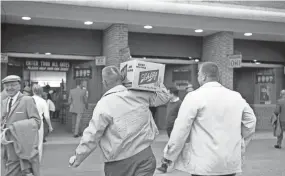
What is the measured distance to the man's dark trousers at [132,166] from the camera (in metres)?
3.83

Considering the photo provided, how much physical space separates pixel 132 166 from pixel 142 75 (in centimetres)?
95

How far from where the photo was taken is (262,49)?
18500 millimetres

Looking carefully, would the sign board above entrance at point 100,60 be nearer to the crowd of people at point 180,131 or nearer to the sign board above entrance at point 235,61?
the sign board above entrance at point 235,61

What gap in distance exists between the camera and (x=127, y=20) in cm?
1430

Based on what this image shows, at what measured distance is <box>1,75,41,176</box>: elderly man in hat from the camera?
5043 millimetres

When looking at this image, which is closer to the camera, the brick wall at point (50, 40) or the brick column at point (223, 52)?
the brick wall at point (50, 40)

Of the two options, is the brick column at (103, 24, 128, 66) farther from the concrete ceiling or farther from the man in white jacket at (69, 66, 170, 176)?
the man in white jacket at (69, 66, 170, 176)

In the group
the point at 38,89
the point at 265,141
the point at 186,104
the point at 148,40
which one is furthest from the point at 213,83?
the point at 148,40

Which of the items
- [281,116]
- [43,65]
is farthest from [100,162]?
[43,65]

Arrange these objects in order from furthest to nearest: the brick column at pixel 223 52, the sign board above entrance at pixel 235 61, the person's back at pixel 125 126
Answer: the brick column at pixel 223 52, the sign board above entrance at pixel 235 61, the person's back at pixel 125 126

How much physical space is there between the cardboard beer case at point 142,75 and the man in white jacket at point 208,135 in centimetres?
53

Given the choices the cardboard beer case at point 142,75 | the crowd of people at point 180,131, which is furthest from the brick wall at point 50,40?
the crowd of people at point 180,131

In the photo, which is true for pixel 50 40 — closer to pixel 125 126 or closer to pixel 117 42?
pixel 117 42

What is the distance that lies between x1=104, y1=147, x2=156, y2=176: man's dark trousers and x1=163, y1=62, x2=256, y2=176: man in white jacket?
0.86 ft
